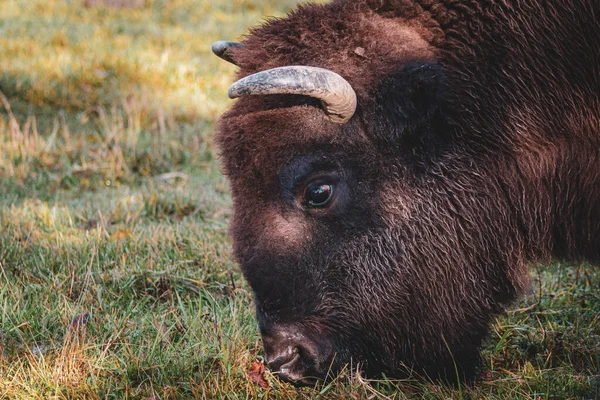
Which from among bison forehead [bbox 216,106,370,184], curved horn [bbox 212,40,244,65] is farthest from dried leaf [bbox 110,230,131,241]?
bison forehead [bbox 216,106,370,184]

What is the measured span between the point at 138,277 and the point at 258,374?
161cm

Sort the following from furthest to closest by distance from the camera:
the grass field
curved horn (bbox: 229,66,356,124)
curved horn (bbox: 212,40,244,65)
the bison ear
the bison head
Result: curved horn (bbox: 212,40,244,65) < the grass field < the bison head < the bison ear < curved horn (bbox: 229,66,356,124)

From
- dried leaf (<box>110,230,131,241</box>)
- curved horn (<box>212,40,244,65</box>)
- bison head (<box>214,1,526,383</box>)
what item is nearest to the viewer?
bison head (<box>214,1,526,383</box>)

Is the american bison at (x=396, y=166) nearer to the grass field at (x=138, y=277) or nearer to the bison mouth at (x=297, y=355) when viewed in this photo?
the bison mouth at (x=297, y=355)

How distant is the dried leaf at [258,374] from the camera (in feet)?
13.0

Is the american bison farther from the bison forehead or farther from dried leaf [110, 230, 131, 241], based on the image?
dried leaf [110, 230, 131, 241]

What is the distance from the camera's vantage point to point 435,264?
12.9ft

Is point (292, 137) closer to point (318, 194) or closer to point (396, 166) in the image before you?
point (318, 194)

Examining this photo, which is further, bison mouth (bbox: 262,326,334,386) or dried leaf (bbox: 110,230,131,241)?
dried leaf (bbox: 110,230,131,241)

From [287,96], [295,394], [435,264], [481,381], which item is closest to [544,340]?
[481,381]

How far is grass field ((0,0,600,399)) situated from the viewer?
13.0 ft

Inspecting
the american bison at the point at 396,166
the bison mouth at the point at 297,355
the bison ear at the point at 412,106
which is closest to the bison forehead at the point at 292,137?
the american bison at the point at 396,166

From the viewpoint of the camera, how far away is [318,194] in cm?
387

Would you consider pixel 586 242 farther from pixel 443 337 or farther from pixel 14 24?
pixel 14 24
